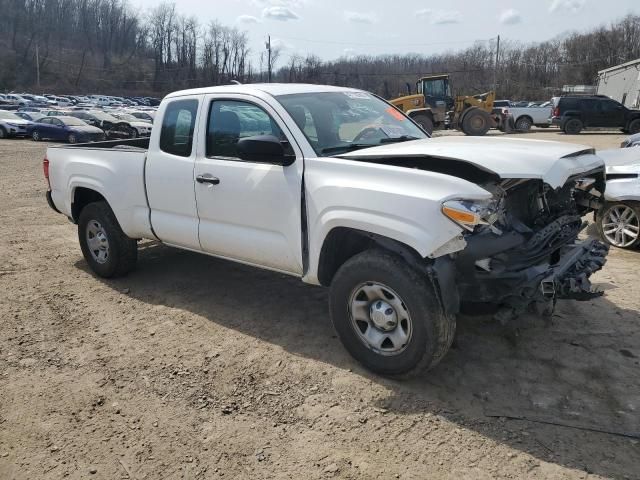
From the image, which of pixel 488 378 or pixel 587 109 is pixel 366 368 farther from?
pixel 587 109

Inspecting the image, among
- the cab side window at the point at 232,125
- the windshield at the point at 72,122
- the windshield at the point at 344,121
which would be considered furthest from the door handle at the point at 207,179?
the windshield at the point at 72,122

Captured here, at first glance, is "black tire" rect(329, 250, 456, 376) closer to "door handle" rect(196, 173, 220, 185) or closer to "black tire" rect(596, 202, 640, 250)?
"door handle" rect(196, 173, 220, 185)

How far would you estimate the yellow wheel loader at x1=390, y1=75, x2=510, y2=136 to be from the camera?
2691 centimetres

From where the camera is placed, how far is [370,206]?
11.5 ft

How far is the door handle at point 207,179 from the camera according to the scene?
4492 millimetres

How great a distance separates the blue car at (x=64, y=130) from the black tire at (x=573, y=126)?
2381 cm

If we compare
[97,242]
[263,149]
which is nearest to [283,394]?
[263,149]

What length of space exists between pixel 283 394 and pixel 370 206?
4.57 ft

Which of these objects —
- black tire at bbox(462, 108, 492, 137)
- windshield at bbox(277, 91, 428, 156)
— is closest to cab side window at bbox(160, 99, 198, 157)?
windshield at bbox(277, 91, 428, 156)

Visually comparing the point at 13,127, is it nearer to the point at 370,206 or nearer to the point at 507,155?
the point at 370,206

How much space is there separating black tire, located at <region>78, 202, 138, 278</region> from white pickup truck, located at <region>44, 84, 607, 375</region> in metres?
0.45

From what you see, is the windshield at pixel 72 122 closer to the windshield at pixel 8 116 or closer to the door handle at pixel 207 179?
the windshield at pixel 8 116

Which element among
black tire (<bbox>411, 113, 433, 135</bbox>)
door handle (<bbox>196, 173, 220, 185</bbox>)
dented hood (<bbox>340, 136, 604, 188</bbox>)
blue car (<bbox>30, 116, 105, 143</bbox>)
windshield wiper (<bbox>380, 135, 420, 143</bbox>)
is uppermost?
black tire (<bbox>411, 113, 433, 135</bbox>)

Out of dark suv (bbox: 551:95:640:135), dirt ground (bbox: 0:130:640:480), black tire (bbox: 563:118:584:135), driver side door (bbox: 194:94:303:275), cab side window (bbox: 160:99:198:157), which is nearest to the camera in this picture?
dirt ground (bbox: 0:130:640:480)
